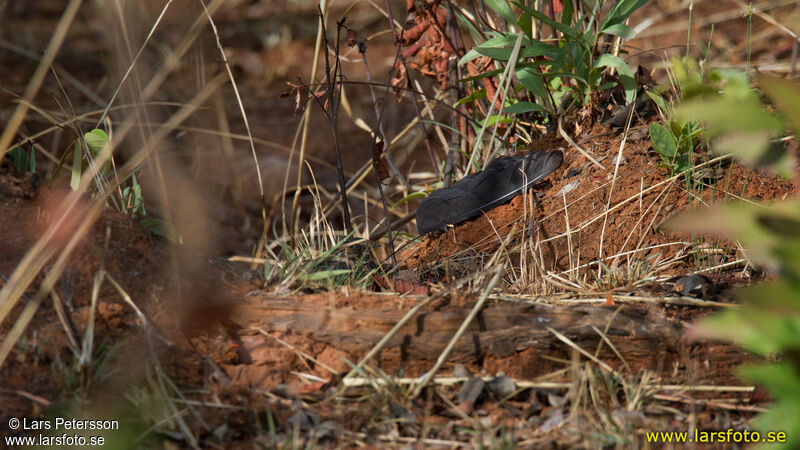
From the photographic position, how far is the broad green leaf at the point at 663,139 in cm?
180

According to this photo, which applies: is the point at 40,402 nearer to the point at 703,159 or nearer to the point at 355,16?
the point at 703,159

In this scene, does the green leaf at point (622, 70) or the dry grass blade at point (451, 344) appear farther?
the green leaf at point (622, 70)

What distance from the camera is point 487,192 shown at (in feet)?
6.63

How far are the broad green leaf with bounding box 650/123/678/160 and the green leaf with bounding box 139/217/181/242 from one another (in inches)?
49.0

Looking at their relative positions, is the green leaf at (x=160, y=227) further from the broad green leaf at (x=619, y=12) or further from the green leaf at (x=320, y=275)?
the broad green leaf at (x=619, y=12)

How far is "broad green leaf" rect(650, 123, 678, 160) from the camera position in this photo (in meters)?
1.80

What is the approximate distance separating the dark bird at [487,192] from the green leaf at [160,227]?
29.6 inches

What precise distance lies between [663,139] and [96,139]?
4.76 ft

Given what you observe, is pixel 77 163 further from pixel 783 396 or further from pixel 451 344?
pixel 783 396

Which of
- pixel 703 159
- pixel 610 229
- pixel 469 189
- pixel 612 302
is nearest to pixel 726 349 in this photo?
pixel 612 302

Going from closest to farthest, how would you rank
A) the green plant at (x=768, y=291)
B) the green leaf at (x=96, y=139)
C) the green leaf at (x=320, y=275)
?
1. the green plant at (x=768, y=291)
2. the green leaf at (x=320, y=275)
3. the green leaf at (x=96, y=139)

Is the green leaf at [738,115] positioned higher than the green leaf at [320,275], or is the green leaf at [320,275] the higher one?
the green leaf at [738,115]

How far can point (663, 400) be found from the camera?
47.3 inches

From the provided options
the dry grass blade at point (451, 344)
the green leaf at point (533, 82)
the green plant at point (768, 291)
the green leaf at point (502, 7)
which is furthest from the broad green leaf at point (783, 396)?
the green leaf at point (502, 7)
